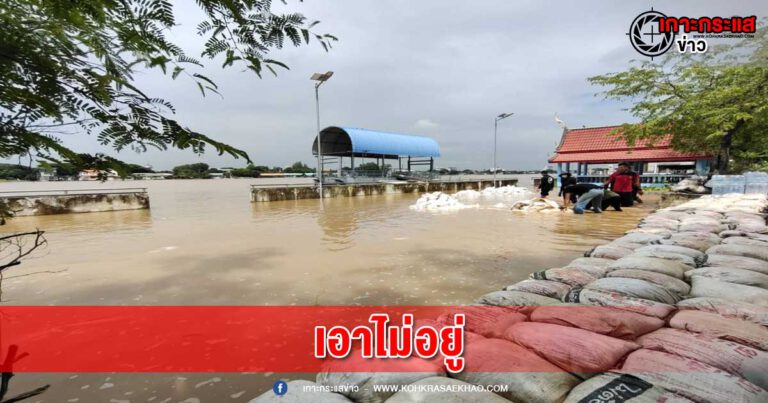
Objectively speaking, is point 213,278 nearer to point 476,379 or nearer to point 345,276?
point 345,276

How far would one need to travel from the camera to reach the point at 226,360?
2619 millimetres

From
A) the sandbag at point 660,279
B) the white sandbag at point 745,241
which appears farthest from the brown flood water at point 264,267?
the white sandbag at point 745,241

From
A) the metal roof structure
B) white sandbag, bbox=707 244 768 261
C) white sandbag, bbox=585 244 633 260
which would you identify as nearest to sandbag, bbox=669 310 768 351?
white sandbag, bbox=585 244 633 260

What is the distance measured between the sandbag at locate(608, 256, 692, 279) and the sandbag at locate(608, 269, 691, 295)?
116 millimetres

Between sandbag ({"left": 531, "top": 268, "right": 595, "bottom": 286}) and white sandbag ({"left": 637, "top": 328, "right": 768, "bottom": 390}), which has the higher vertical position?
white sandbag ({"left": 637, "top": 328, "right": 768, "bottom": 390})

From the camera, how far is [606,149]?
Answer: 62.8 ft

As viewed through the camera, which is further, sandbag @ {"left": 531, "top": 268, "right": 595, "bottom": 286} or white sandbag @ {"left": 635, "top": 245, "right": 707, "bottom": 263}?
white sandbag @ {"left": 635, "top": 245, "right": 707, "bottom": 263}

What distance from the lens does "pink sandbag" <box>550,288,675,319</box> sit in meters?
2.24

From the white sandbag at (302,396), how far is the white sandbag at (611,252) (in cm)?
355

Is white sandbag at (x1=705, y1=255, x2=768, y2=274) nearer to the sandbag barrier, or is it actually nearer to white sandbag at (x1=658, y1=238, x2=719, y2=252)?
the sandbag barrier

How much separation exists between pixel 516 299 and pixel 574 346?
809mm

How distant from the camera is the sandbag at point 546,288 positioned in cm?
277

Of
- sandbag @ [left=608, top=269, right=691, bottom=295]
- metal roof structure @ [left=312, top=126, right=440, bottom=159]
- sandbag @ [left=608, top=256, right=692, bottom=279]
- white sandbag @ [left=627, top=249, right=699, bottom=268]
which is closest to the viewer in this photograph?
sandbag @ [left=608, top=269, right=691, bottom=295]

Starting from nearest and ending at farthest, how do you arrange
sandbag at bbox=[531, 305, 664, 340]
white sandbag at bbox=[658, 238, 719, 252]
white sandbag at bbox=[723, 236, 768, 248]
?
sandbag at bbox=[531, 305, 664, 340]
white sandbag at bbox=[723, 236, 768, 248]
white sandbag at bbox=[658, 238, 719, 252]
